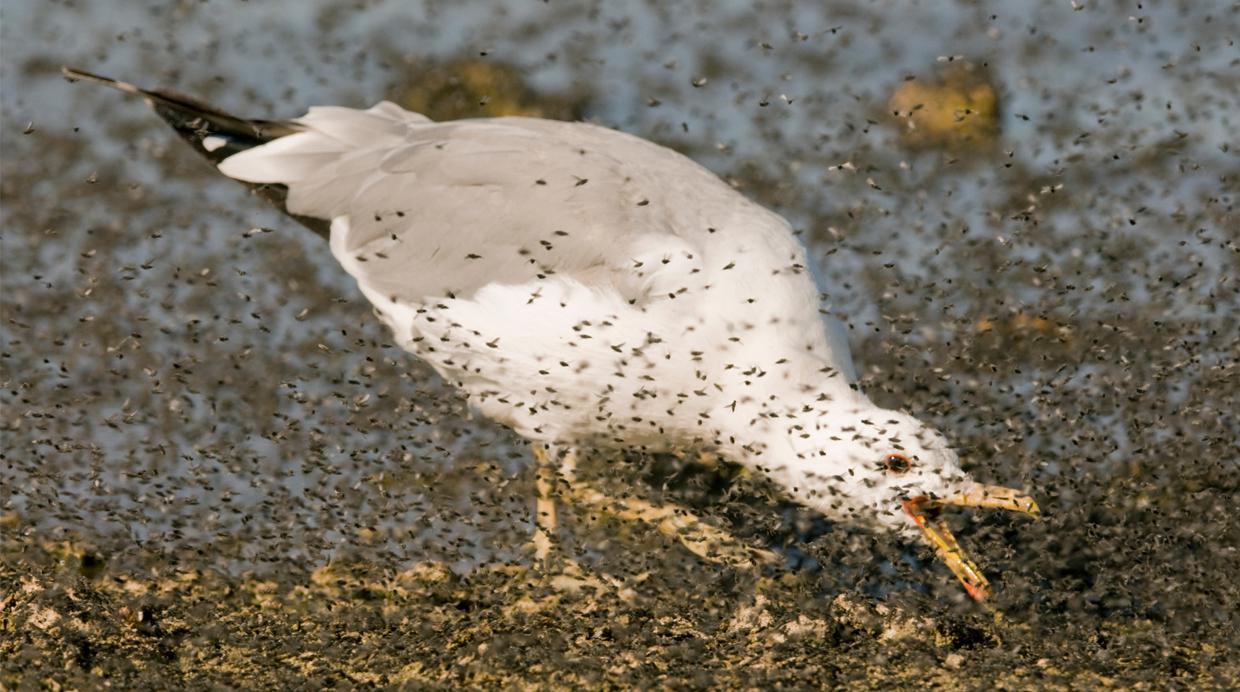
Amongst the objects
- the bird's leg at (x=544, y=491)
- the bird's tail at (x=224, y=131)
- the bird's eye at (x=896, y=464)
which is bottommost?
the bird's leg at (x=544, y=491)

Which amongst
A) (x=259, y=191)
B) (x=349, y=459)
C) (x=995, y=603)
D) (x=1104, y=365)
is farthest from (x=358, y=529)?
(x=1104, y=365)

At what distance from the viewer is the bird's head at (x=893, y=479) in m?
4.93

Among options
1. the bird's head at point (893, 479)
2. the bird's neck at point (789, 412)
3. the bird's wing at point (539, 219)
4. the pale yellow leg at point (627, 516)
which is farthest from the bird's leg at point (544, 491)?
the bird's head at point (893, 479)

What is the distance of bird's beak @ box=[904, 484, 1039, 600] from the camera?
192 inches

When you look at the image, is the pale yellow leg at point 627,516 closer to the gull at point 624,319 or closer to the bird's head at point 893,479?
the gull at point 624,319

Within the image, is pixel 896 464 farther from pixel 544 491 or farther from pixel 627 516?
pixel 544 491

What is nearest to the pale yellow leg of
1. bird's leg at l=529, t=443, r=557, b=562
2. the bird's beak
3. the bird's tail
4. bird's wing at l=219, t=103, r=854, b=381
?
bird's leg at l=529, t=443, r=557, b=562

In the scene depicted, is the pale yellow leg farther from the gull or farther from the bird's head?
the bird's head

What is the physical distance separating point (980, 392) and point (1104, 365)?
51 cm

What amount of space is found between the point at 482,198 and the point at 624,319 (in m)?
0.85

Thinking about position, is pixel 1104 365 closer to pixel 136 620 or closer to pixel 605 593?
pixel 605 593

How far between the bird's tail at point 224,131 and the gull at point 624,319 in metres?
0.17

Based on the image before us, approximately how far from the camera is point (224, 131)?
6445 mm

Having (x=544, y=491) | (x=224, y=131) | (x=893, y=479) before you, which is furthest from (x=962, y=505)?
(x=224, y=131)
